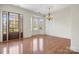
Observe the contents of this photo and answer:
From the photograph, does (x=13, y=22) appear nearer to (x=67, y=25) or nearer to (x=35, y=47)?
(x=35, y=47)

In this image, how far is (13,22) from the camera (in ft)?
19.1

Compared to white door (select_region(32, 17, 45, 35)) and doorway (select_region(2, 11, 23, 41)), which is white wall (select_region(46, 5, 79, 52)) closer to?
white door (select_region(32, 17, 45, 35))

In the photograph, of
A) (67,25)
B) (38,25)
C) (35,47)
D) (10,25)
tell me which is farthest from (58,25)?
(10,25)

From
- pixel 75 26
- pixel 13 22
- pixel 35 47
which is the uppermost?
pixel 13 22

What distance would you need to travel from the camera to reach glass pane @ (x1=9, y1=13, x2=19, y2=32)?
5.54 metres

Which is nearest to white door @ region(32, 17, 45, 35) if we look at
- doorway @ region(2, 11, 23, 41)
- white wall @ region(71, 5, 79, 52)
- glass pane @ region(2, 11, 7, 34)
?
doorway @ region(2, 11, 23, 41)

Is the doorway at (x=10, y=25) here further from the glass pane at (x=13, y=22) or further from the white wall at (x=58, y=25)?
the white wall at (x=58, y=25)

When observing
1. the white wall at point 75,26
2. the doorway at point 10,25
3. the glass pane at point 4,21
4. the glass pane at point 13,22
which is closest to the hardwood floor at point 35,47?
the white wall at point 75,26

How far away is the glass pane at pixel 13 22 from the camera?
5.54 metres

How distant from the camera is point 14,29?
5.62m
